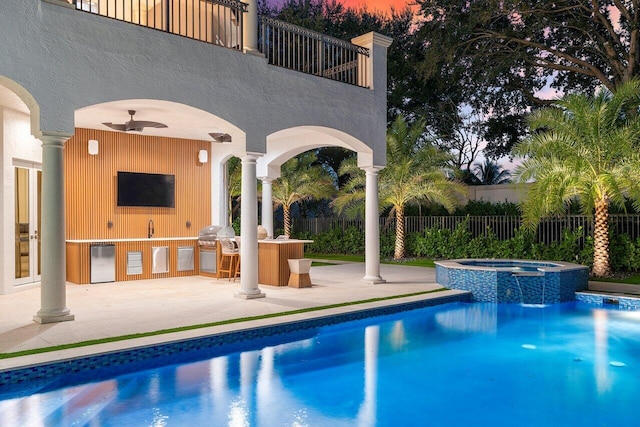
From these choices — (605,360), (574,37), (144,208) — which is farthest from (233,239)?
(574,37)

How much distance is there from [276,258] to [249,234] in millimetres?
2003

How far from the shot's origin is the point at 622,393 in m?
5.74

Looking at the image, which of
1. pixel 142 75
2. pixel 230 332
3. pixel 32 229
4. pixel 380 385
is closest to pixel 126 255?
pixel 32 229

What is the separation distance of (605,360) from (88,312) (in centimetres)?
750

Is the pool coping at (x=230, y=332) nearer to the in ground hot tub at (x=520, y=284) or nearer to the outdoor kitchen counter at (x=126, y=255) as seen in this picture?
the in ground hot tub at (x=520, y=284)

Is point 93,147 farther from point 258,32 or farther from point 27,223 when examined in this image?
point 258,32

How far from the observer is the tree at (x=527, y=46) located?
2000cm

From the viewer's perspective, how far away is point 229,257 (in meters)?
12.9

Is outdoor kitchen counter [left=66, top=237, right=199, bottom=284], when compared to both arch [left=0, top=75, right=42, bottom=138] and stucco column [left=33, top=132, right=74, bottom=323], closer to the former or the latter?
stucco column [left=33, top=132, right=74, bottom=323]

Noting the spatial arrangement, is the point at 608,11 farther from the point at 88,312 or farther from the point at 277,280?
the point at 88,312

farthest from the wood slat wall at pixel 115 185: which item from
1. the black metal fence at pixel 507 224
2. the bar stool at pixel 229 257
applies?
the black metal fence at pixel 507 224

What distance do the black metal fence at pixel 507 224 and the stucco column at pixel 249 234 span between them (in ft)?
30.2

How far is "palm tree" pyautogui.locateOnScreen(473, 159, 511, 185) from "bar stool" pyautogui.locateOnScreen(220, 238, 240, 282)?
809 inches

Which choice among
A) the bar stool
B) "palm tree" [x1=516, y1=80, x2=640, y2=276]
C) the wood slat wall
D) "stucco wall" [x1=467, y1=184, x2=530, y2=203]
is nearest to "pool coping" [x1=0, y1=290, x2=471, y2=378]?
the bar stool
